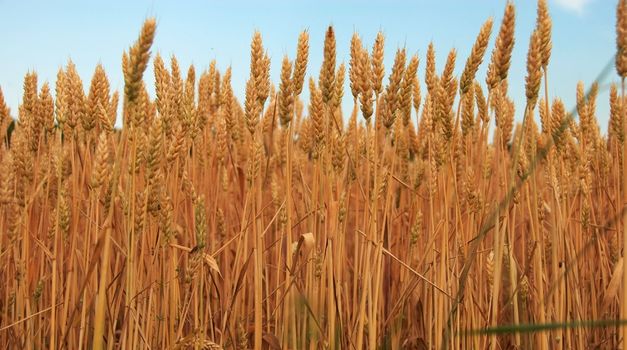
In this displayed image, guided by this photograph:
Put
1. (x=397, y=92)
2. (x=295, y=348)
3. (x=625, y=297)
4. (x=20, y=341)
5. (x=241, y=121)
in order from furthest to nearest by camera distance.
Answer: (x=241, y=121) < (x=20, y=341) < (x=295, y=348) < (x=397, y=92) < (x=625, y=297)

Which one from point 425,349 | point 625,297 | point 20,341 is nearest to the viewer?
point 625,297

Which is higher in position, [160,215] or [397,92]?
[397,92]

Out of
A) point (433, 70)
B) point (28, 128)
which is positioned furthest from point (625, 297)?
point (28, 128)

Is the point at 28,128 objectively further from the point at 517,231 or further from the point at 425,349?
the point at 517,231

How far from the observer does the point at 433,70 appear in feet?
7.09

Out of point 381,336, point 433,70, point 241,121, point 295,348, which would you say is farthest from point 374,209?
point 241,121

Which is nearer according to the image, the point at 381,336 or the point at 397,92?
the point at 397,92

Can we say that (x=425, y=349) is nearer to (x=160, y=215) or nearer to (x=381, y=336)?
(x=381, y=336)

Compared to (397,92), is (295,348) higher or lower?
lower

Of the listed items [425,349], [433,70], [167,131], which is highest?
[433,70]

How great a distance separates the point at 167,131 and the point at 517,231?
2.26 metres

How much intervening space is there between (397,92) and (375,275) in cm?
49

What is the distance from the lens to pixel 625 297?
4.42ft

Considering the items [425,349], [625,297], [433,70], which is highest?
[433,70]
